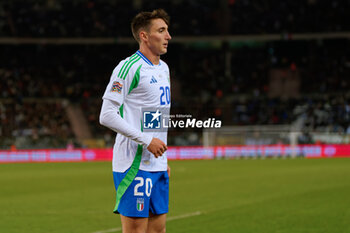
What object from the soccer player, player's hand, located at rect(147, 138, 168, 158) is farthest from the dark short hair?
player's hand, located at rect(147, 138, 168, 158)

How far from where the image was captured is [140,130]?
14.1ft

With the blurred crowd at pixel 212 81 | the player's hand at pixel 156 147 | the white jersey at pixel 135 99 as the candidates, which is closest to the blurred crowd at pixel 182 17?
the blurred crowd at pixel 212 81

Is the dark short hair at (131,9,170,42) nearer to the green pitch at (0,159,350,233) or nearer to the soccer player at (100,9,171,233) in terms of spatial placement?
the soccer player at (100,9,171,233)

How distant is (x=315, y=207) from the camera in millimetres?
11328

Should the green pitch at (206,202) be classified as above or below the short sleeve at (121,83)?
below

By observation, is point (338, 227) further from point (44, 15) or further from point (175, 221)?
point (44, 15)

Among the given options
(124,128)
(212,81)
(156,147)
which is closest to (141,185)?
(156,147)

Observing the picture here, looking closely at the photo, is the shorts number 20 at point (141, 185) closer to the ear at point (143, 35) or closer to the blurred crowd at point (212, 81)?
the ear at point (143, 35)

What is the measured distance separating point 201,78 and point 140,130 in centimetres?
3600

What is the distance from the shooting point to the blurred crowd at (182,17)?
39469mm

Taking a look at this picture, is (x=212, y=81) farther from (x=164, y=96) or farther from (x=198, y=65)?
(x=164, y=96)

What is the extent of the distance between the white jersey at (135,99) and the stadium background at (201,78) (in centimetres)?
1712

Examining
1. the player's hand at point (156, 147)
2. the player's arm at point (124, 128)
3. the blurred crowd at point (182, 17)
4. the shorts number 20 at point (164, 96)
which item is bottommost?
the player's hand at point (156, 147)

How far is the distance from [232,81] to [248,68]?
1.58 m
